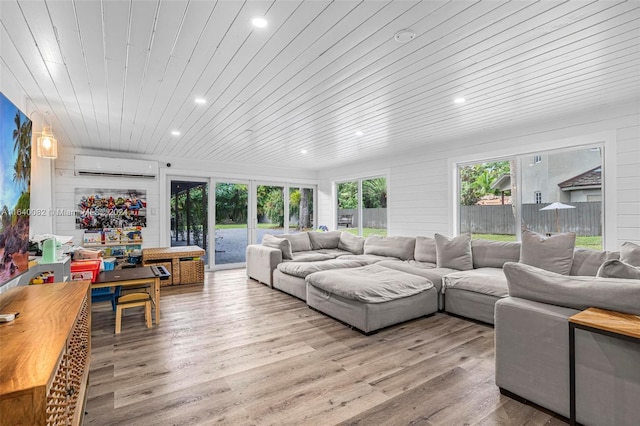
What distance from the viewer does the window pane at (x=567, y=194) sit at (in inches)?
153

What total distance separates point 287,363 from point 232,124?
307cm

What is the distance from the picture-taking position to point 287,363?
2.61 meters

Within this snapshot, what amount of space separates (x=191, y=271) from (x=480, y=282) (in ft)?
15.1

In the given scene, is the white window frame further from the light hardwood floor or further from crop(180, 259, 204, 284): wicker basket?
crop(180, 259, 204, 284): wicker basket

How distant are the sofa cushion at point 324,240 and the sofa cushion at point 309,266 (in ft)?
4.81

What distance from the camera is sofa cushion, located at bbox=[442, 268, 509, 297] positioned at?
11.2ft

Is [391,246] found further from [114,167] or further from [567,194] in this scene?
[114,167]

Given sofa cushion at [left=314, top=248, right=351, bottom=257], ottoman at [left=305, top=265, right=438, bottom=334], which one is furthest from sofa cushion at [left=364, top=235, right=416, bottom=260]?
ottoman at [left=305, top=265, right=438, bottom=334]

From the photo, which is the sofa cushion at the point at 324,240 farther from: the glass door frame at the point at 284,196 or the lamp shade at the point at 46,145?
the lamp shade at the point at 46,145

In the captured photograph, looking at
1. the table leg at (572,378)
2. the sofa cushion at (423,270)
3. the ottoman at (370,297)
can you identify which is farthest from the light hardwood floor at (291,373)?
the sofa cushion at (423,270)

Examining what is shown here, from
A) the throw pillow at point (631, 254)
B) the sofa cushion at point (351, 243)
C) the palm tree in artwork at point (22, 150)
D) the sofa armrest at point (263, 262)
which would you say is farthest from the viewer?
the sofa cushion at point (351, 243)

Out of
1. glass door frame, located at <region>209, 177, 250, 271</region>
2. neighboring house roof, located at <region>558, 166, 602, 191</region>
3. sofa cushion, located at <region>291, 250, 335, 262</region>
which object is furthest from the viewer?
glass door frame, located at <region>209, 177, 250, 271</region>

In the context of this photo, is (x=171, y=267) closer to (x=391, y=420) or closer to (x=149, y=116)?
(x=149, y=116)

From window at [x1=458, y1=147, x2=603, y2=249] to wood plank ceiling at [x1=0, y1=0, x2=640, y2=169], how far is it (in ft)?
2.16
